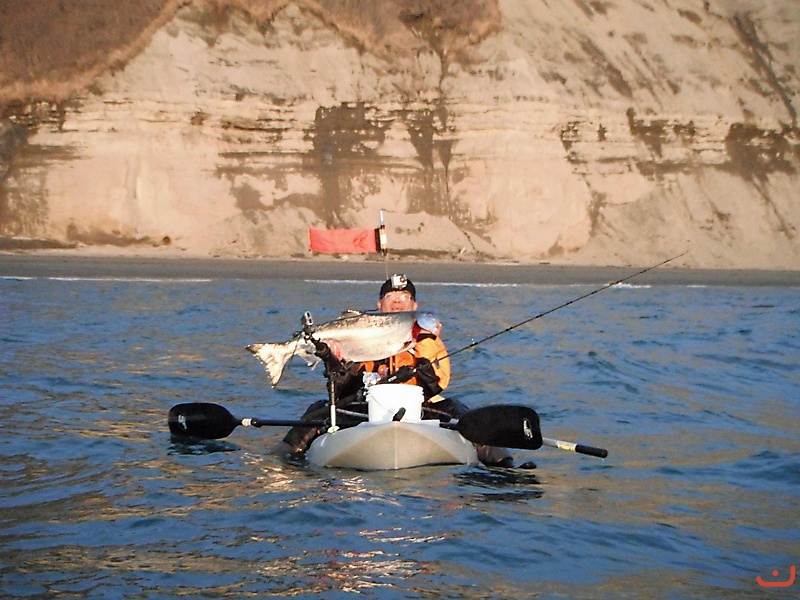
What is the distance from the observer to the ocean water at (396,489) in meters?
6.45

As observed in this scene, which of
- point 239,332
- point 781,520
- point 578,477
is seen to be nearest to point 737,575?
point 781,520

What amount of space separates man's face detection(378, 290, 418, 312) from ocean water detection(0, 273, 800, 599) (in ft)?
4.49

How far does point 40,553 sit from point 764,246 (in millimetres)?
35042

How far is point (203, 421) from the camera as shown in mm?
9695

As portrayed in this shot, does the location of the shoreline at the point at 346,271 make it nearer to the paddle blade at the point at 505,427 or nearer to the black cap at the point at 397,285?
the black cap at the point at 397,285

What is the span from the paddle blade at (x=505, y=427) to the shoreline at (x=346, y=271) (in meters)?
20.8

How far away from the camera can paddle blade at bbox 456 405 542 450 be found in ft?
27.9

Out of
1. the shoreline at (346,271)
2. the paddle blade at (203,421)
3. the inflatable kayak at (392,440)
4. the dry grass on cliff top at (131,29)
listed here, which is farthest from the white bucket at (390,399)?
the dry grass on cliff top at (131,29)

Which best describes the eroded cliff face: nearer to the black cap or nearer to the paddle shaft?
the black cap

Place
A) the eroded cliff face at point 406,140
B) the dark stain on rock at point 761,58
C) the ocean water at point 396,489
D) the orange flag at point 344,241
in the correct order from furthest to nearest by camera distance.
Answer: the dark stain on rock at point 761,58, the eroded cliff face at point 406,140, the orange flag at point 344,241, the ocean water at point 396,489

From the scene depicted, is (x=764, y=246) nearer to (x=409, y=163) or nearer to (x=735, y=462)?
(x=409, y=163)

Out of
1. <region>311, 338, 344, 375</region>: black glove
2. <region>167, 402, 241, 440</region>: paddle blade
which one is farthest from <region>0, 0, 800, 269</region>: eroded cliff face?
<region>311, 338, 344, 375</region>: black glove

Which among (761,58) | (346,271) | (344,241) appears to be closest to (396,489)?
(346,271)

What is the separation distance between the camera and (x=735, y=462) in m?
9.70
